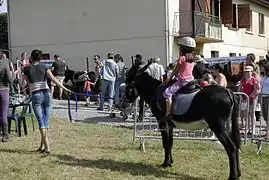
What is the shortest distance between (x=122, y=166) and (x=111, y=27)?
60.9 feet

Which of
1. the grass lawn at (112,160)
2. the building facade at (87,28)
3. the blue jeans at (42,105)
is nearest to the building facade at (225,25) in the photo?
the building facade at (87,28)

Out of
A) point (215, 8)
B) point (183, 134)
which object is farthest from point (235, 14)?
point (183, 134)

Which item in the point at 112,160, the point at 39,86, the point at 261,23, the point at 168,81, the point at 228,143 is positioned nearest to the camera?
the point at 228,143

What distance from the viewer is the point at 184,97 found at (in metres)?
8.18

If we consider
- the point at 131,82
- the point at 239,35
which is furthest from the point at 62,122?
the point at 239,35

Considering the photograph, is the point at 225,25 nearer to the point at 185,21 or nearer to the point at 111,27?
the point at 185,21

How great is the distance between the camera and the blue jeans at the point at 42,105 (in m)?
9.29

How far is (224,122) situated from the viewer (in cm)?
787

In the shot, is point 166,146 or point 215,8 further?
point 215,8

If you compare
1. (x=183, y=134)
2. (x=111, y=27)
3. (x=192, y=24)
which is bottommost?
(x=183, y=134)

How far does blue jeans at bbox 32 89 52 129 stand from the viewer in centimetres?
929

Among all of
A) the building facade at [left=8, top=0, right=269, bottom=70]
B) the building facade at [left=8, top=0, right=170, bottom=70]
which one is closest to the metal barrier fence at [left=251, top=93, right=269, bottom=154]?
the building facade at [left=8, top=0, right=269, bottom=70]

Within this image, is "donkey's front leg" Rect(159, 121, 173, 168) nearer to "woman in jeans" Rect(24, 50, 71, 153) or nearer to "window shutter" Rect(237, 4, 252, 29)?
"woman in jeans" Rect(24, 50, 71, 153)

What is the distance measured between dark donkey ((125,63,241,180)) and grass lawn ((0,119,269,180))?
18.5 inches
